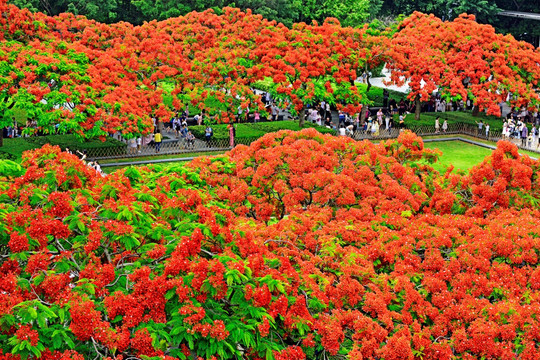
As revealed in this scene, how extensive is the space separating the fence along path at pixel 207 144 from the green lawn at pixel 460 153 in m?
1.80

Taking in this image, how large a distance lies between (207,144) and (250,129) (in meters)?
3.84

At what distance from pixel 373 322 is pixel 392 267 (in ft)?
9.15

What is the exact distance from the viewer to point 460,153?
41.1m

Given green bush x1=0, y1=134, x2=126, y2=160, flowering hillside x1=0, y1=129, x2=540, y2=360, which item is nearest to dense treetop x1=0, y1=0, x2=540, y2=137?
green bush x1=0, y1=134, x2=126, y2=160

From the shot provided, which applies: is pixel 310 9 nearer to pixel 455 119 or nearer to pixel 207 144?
pixel 455 119

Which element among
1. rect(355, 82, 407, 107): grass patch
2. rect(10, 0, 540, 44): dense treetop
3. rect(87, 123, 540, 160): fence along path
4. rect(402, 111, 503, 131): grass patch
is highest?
rect(10, 0, 540, 44): dense treetop

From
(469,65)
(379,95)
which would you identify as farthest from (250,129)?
(379,95)

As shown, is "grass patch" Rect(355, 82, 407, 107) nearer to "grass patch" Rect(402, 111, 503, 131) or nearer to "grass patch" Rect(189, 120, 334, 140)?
"grass patch" Rect(402, 111, 503, 131)

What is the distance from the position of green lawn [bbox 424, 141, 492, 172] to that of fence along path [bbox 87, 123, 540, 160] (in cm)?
180

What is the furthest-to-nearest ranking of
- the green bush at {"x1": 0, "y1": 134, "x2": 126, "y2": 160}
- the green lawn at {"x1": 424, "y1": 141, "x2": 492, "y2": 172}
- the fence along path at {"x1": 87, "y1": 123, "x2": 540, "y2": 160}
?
the green lawn at {"x1": 424, "y1": 141, "x2": 492, "y2": 172}
the fence along path at {"x1": 87, "y1": 123, "x2": 540, "y2": 160}
the green bush at {"x1": 0, "y1": 134, "x2": 126, "y2": 160}

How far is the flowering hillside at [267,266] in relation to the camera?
415 inches

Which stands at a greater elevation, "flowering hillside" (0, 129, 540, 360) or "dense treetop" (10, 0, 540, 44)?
"dense treetop" (10, 0, 540, 44)

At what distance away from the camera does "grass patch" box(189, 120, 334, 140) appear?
4072 centimetres

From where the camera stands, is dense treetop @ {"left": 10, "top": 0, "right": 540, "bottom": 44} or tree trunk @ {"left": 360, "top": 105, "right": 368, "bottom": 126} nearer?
tree trunk @ {"left": 360, "top": 105, "right": 368, "bottom": 126}
